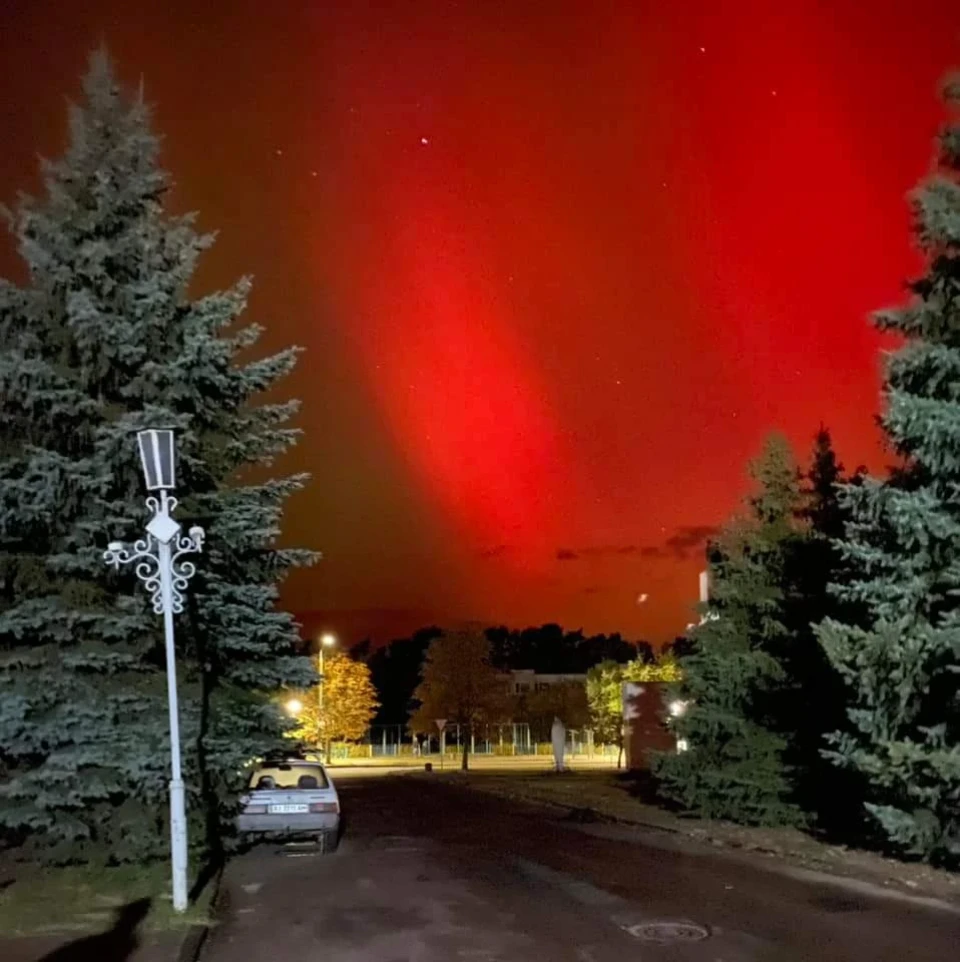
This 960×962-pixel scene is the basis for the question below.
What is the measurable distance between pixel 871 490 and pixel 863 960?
6.83 metres

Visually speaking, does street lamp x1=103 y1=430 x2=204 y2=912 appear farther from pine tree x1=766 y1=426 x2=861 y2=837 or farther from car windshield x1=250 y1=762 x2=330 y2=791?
pine tree x1=766 y1=426 x2=861 y2=837

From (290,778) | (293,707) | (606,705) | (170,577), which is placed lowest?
(606,705)

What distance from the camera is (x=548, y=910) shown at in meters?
12.7

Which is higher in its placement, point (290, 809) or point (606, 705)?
point (290, 809)

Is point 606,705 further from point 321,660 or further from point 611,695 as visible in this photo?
point 321,660

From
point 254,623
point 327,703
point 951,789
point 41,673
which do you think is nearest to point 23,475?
point 41,673

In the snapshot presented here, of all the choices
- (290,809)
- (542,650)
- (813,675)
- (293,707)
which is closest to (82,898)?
(290,809)

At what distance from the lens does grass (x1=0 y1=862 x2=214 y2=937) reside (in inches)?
446

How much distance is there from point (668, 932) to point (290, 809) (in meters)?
8.64

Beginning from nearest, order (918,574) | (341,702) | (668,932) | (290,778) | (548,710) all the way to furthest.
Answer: (668,932), (918,574), (290,778), (341,702), (548,710)

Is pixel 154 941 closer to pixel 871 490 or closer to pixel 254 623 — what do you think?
pixel 254 623

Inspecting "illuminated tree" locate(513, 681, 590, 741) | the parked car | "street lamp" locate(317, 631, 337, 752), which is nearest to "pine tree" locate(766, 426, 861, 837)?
the parked car

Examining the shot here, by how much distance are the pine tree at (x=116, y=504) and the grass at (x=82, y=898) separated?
44 cm

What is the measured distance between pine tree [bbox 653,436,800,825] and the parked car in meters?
6.90
